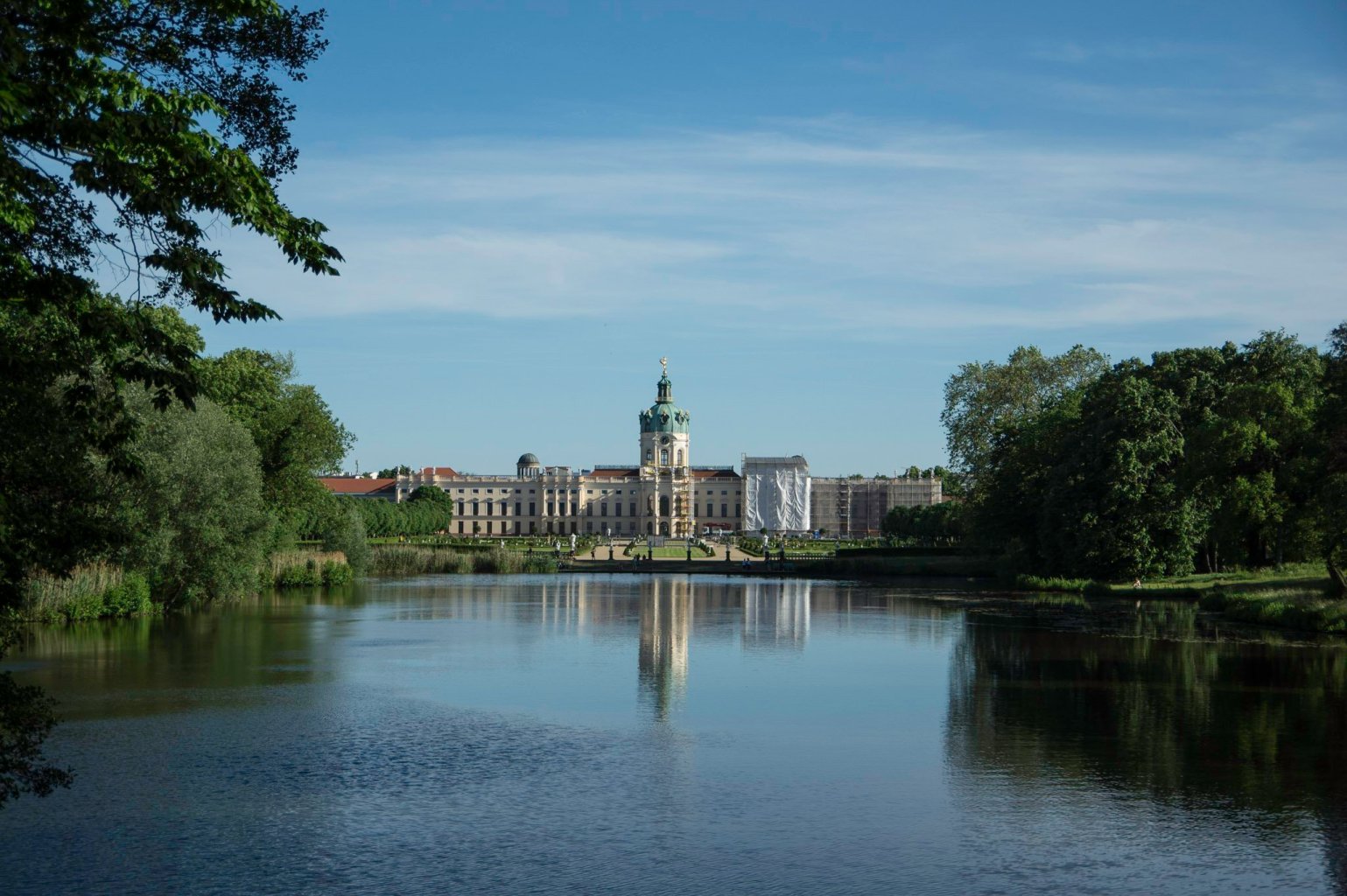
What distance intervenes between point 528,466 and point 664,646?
14650 centimetres

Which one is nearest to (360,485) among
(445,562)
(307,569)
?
(445,562)

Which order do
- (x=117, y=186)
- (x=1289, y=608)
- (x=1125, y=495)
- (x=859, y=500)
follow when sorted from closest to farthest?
(x=117, y=186)
(x=1289, y=608)
(x=1125, y=495)
(x=859, y=500)

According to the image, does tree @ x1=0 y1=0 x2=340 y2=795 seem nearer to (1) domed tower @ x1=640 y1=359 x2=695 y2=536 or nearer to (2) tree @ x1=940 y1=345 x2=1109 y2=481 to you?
(2) tree @ x1=940 y1=345 x2=1109 y2=481

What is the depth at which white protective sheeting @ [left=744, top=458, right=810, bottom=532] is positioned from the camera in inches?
5984

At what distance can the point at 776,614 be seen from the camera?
36750 mm

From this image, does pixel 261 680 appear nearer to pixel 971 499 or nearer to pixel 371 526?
pixel 971 499

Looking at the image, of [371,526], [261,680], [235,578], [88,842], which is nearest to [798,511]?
[371,526]

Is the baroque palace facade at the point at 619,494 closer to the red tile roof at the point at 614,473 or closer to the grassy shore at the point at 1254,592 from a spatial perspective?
the red tile roof at the point at 614,473

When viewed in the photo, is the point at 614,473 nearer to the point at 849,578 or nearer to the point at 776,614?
the point at 849,578

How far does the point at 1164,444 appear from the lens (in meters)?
43.3

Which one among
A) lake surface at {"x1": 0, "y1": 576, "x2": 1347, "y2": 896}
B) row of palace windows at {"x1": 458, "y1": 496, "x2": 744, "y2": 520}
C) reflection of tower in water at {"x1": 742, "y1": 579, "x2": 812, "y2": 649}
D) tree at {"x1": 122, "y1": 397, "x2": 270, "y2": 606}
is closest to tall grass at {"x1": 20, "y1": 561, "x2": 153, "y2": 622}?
tree at {"x1": 122, "y1": 397, "x2": 270, "y2": 606}

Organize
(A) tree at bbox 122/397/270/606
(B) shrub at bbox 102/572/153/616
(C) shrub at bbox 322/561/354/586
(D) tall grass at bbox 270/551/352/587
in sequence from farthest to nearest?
(C) shrub at bbox 322/561/354/586 < (D) tall grass at bbox 270/551/352/587 < (A) tree at bbox 122/397/270/606 < (B) shrub at bbox 102/572/153/616

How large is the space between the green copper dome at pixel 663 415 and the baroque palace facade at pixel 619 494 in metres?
0.10

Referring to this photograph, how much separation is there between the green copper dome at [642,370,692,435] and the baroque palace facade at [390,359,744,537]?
0.10 m
